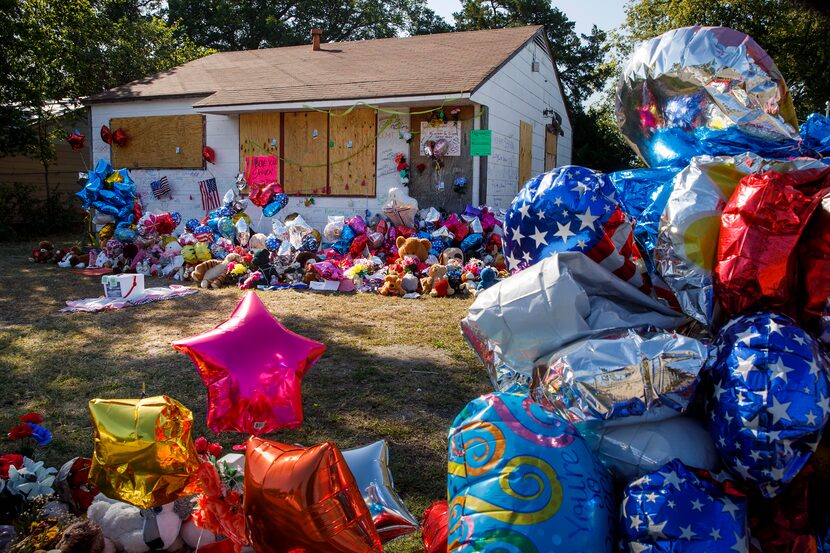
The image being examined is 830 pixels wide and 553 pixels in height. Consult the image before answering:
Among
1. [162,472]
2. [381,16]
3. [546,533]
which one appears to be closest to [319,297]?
[162,472]

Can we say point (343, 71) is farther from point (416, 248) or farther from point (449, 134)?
point (416, 248)

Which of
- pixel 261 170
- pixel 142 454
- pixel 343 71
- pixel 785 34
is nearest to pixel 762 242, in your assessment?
pixel 142 454

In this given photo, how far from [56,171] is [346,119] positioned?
11351 mm

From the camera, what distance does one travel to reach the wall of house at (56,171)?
16906 mm

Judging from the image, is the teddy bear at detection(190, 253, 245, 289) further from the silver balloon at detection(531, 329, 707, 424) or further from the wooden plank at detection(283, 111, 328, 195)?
the silver balloon at detection(531, 329, 707, 424)

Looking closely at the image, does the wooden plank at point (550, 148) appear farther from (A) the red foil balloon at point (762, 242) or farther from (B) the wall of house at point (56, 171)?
(A) the red foil balloon at point (762, 242)

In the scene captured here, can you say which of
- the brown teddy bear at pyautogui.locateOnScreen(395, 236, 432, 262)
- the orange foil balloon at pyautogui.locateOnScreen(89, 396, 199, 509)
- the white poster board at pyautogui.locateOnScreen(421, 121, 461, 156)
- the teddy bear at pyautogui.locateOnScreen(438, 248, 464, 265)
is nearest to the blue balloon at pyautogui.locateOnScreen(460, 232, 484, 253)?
the teddy bear at pyautogui.locateOnScreen(438, 248, 464, 265)

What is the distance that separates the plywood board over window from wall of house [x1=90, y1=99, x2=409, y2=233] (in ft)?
0.41

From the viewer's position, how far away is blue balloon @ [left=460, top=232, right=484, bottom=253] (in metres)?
9.29

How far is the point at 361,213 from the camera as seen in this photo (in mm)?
11094

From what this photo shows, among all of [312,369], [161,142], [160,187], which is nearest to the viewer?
[312,369]

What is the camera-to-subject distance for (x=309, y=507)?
5.84ft

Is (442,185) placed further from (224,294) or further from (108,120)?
(108,120)

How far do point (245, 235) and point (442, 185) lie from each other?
11.1 ft
